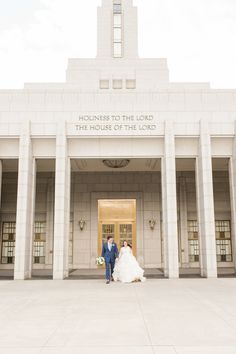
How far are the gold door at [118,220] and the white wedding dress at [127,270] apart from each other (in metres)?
8.24

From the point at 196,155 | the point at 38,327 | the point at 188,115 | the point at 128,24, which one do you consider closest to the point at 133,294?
the point at 38,327

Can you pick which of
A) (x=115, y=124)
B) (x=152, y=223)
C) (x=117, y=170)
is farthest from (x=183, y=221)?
(x=115, y=124)

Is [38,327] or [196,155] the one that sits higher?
[196,155]

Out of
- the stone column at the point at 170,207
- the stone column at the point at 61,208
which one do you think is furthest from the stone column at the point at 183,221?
the stone column at the point at 61,208

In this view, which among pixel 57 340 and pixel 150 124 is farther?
pixel 150 124

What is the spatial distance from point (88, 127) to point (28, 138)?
Result: 10.1ft

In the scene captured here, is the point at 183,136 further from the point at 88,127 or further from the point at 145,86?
the point at 145,86

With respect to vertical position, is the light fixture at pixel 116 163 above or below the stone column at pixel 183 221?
above

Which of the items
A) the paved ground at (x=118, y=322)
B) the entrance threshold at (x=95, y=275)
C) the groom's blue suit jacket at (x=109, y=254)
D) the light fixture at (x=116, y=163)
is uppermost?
the light fixture at (x=116, y=163)

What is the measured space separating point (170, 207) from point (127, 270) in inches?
157

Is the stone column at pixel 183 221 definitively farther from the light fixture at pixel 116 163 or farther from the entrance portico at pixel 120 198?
the light fixture at pixel 116 163

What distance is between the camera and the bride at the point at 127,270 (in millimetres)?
14641

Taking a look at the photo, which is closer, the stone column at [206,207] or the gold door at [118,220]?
the stone column at [206,207]

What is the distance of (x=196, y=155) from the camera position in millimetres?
18281
